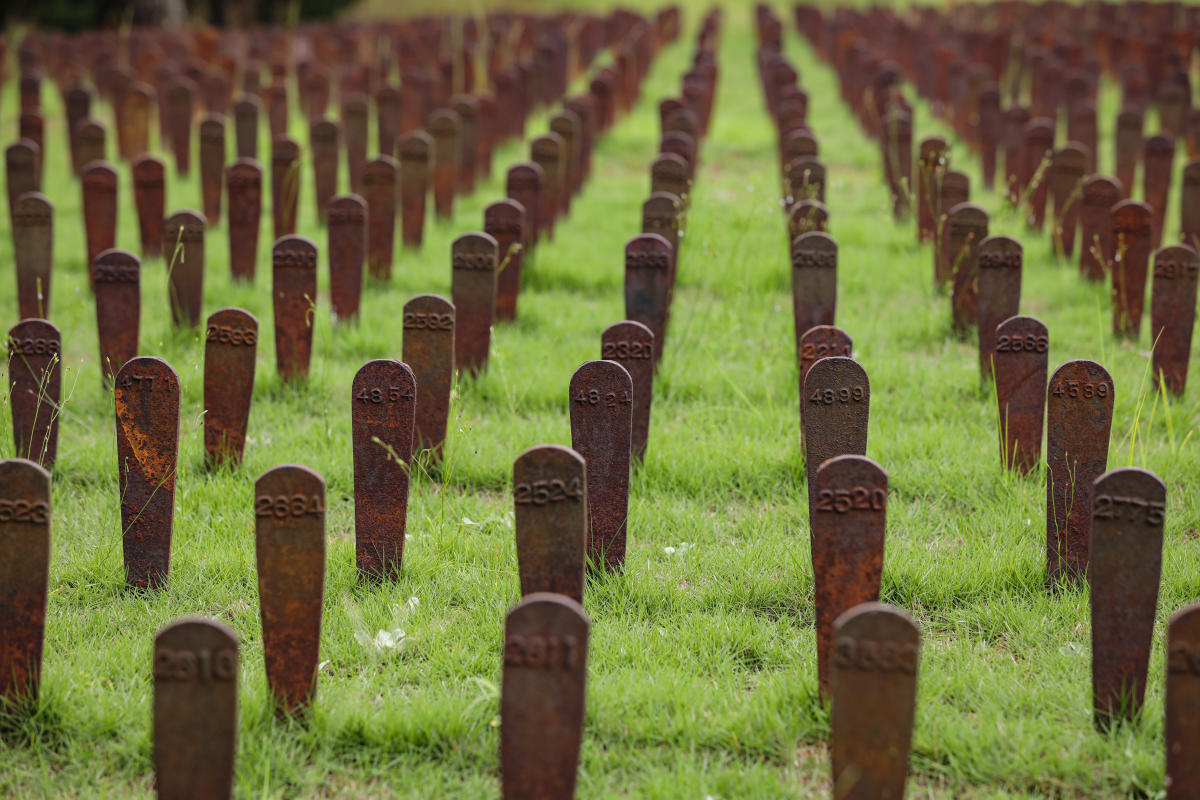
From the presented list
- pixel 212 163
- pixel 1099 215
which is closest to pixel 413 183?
pixel 212 163

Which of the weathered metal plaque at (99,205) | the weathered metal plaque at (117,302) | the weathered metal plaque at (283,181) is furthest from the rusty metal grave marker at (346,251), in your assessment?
the weathered metal plaque at (283,181)

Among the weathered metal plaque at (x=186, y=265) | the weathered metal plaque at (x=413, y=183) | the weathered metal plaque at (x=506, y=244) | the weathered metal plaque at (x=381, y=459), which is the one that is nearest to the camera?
the weathered metal plaque at (x=381, y=459)

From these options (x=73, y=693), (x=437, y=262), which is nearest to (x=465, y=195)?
(x=437, y=262)

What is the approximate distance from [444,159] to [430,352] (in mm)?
3896

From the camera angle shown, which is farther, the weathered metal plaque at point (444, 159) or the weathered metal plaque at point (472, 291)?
the weathered metal plaque at point (444, 159)

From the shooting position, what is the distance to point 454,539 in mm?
3807

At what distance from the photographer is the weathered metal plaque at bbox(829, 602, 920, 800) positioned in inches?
91.8

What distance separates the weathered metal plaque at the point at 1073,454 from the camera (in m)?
3.33

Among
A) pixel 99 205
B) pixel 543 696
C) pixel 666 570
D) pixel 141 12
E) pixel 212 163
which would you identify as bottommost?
pixel 666 570

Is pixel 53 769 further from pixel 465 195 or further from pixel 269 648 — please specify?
pixel 465 195

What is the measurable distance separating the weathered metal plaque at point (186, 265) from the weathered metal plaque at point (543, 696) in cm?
351

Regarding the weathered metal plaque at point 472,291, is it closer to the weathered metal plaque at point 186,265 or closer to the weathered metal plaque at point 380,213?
the weathered metal plaque at point 186,265

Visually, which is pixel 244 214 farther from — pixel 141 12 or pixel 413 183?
pixel 141 12

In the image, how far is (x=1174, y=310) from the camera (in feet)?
15.7
